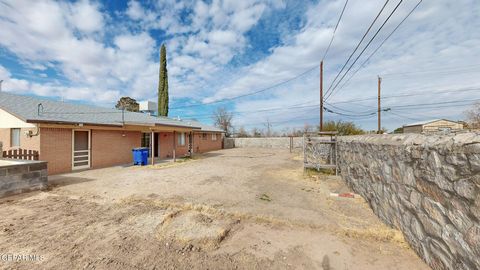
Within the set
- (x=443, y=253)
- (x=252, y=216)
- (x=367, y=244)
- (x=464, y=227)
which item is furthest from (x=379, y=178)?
(x=252, y=216)

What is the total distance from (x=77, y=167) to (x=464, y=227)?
13460 millimetres

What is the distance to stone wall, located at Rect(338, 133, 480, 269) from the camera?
6.95 ft

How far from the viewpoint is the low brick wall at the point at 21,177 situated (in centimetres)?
586

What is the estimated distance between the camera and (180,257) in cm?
305

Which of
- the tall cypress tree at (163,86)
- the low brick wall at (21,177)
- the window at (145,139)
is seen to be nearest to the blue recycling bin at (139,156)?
the window at (145,139)

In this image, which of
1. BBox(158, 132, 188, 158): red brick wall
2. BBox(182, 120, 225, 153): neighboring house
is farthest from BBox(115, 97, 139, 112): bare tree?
BBox(158, 132, 188, 158): red brick wall

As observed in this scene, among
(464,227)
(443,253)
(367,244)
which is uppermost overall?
(464,227)

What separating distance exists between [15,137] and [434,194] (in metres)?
15.4

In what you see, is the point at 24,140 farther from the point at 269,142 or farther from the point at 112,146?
the point at 269,142

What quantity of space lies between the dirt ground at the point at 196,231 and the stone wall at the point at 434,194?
0.39m

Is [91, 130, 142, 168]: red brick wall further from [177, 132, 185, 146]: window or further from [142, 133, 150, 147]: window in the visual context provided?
[177, 132, 185, 146]: window

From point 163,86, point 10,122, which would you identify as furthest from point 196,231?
point 163,86

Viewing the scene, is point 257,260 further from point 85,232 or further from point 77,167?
point 77,167

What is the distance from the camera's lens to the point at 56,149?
9578mm
